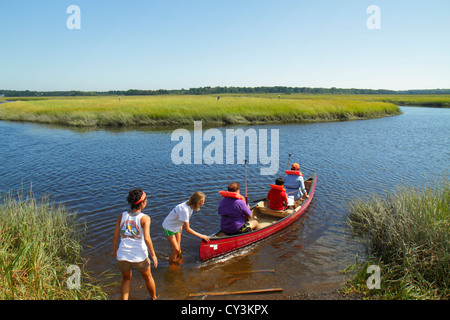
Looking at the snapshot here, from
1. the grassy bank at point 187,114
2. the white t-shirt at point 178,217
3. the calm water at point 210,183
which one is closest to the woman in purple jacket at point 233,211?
the calm water at point 210,183

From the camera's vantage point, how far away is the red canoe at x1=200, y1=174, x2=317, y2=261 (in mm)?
8120

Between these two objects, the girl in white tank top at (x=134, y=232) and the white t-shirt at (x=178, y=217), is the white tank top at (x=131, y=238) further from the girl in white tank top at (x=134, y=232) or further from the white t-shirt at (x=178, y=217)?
the white t-shirt at (x=178, y=217)

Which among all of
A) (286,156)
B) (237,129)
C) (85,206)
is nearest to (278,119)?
(237,129)

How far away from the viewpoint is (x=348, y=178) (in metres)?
15.9

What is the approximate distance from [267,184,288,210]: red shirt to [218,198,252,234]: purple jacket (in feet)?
6.46

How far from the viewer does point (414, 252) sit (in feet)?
21.8

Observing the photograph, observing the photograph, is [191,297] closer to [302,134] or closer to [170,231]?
[170,231]

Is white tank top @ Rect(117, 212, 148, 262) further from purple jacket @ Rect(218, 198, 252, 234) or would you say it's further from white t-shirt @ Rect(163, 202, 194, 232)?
purple jacket @ Rect(218, 198, 252, 234)

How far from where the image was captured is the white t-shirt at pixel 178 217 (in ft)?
22.9

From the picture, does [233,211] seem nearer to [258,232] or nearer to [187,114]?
[258,232]

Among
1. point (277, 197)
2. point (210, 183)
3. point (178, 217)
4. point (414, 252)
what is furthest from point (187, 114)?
point (414, 252)

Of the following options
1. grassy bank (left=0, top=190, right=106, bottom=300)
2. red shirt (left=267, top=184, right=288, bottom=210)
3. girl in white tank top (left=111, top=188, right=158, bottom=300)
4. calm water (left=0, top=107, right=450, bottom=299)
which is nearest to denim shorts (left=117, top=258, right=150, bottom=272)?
girl in white tank top (left=111, top=188, right=158, bottom=300)
